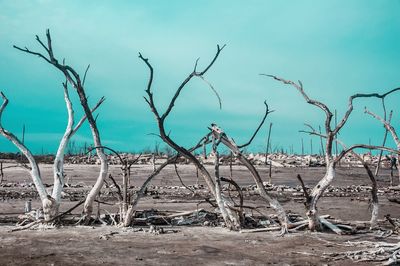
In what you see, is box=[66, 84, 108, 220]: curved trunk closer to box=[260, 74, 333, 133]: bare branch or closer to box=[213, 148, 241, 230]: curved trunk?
box=[213, 148, 241, 230]: curved trunk

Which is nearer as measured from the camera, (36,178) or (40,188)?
(40,188)

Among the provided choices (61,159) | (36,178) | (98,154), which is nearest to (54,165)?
(61,159)

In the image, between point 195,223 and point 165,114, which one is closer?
point 165,114

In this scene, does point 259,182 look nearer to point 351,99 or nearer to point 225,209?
point 225,209

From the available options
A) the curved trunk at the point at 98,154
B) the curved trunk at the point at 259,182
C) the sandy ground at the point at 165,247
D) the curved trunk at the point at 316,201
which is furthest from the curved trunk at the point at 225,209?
the curved trunk at the point at 98,154

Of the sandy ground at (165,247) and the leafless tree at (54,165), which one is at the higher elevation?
the leafless tree at (54,165)

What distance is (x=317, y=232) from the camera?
326 inches

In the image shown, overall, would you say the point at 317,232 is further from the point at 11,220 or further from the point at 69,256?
the point at 11,220

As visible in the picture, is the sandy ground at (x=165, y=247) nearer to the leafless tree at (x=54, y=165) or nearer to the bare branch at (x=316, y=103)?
the leafless tree at (x=54, y=165)

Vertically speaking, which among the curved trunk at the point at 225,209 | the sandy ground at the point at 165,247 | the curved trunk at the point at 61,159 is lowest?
the sandy ground at the point at 165,247

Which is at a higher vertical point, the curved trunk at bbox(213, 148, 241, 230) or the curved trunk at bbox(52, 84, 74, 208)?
the curved trunk at bbox(52, 84, 74, 208)

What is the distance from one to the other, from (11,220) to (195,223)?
4.14 m

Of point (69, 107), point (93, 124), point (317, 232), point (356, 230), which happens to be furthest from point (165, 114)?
point (356, 230)

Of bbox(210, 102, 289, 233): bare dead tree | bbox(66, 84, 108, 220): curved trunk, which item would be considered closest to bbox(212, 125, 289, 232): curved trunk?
bbox(210, 102, 289, 233): bare dead tree
